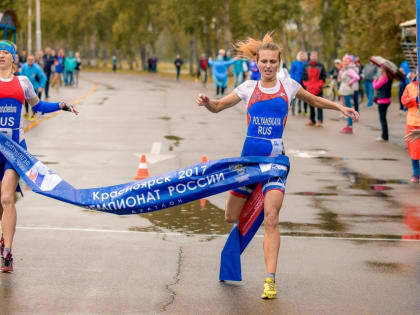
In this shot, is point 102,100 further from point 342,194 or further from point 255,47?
point 255,47

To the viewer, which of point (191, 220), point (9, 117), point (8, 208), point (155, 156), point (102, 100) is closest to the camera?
point (8, 208)

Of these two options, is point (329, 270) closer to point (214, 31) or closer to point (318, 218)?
point (318, 218)

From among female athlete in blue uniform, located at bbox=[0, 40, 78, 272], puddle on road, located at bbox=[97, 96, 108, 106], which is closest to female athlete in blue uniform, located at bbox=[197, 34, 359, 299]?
female athlete in blue uniform, located at bbox=[0, 40, 78, 272]

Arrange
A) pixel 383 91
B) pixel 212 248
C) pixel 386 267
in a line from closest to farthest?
pixel 386 267 < pixel 212 248 < pixel 383 91

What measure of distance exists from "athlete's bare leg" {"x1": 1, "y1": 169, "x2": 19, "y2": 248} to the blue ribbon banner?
17.4 inches

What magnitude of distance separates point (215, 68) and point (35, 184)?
30.5m

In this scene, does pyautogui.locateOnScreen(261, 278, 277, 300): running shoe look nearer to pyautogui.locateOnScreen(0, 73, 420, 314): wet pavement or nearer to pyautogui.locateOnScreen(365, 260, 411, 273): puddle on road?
pyautogui.locateOnScreen(0, 73, 420, 314): wet pavement

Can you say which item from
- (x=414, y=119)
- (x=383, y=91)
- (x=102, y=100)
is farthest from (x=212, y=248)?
(x=102, y=100)

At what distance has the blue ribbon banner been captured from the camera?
739 centimetres

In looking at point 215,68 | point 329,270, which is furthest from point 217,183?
point 215,68

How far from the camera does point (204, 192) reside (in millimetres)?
7508

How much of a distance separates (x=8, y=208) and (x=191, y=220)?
10.7 ft

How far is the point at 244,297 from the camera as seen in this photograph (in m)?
7.13

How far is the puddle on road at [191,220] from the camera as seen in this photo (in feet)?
33.2
